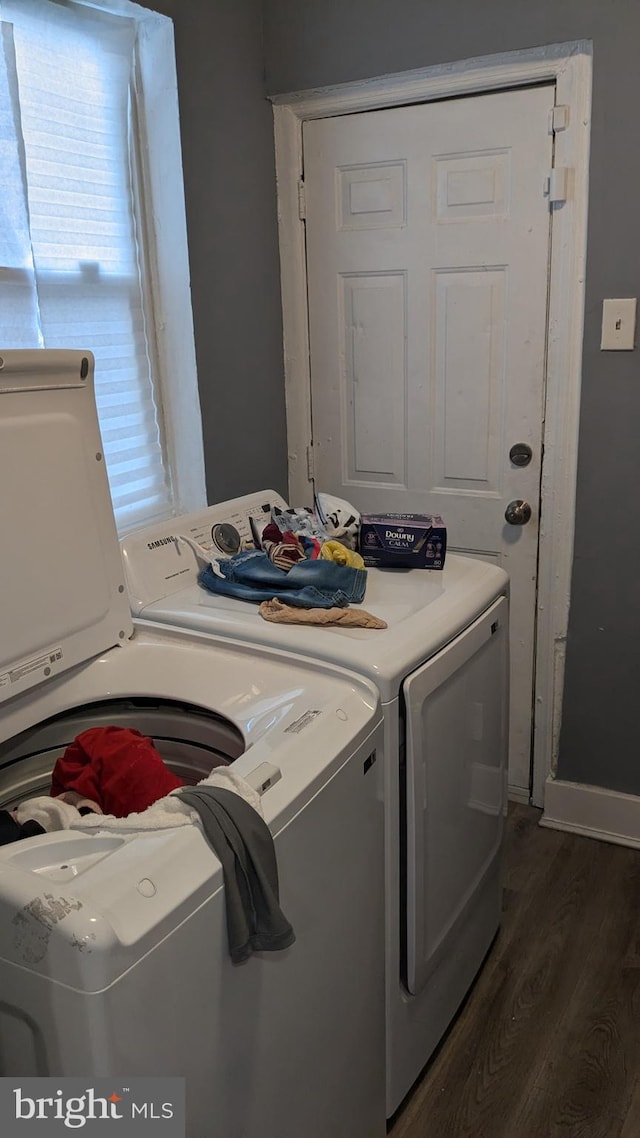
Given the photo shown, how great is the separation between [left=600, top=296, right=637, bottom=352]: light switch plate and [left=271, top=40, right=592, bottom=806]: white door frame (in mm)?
67

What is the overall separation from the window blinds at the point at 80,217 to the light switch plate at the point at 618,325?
3.84 ft

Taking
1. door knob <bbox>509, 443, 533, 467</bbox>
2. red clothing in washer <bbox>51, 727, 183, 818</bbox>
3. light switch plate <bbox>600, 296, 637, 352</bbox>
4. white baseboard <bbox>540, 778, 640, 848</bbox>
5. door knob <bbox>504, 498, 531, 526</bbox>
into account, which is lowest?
white baseboard <bbox>540, 778, 640, 848</bbox>

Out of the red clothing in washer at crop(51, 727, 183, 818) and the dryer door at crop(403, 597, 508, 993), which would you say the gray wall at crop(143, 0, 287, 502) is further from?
the red clothing in washer at crop(51, 727, 183, 818)

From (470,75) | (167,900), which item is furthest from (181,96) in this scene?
(167,900)

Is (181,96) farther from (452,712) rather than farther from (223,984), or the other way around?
(223,984)

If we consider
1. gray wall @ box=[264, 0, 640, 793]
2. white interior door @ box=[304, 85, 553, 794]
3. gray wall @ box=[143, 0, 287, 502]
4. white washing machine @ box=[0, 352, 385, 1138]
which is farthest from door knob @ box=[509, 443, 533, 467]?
white washing machine @ box=[0, 352, 385, 1138]

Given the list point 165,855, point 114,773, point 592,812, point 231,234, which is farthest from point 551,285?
point 165,855

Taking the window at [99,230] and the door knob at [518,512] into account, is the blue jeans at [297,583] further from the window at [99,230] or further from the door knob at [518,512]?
the door knob at [518,512]

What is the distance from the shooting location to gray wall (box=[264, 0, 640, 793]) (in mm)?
2066

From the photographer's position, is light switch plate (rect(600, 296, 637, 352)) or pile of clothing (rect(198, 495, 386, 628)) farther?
light switch plate (rect(600, 296, 637, 352))

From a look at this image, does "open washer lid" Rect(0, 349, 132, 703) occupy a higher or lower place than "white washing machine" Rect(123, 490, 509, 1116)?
higher

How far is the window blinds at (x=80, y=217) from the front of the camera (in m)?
1.89

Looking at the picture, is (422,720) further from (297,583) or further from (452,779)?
(297,583)

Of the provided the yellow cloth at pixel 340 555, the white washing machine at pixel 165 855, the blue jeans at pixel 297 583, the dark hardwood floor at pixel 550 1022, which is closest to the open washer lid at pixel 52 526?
the white washing machine at pixel 165 855
